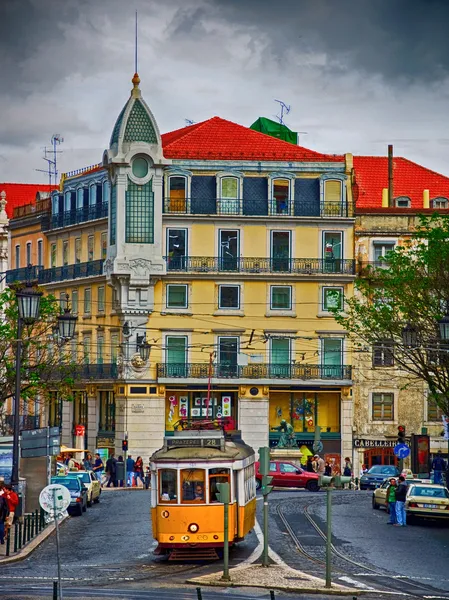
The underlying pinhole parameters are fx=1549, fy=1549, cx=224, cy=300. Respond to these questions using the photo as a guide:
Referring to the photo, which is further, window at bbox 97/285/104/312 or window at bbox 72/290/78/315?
window at bbox 72/290/78/315

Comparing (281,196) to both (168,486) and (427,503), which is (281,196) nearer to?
(427,503)

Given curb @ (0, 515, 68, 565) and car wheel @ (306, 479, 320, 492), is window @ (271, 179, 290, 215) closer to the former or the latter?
car wheel @ (306, 479, 320, 492)

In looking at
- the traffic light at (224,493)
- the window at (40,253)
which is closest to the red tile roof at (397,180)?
the window at (40,253)

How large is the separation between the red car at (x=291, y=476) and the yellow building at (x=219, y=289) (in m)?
13.6

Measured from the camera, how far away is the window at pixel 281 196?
262ft

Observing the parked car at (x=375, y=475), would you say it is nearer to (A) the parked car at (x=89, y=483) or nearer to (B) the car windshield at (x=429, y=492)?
(A) the parked car at (x=89, y=483)

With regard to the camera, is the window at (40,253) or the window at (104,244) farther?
the window at (40,253)

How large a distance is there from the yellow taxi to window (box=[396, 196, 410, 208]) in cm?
4090

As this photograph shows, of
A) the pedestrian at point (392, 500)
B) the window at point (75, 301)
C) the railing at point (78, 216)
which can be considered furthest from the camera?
the window at point (75, 301)

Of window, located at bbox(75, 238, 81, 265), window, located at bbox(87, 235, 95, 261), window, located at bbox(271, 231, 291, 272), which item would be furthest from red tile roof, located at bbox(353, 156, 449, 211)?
window, located at bbox(75, 238, 81, 265)

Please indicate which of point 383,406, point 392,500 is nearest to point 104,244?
point 383,406

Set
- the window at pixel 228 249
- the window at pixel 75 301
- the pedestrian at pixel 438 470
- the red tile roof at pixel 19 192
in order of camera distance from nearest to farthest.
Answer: the pedestrian at pixel 438 470
the window at pixel 228 249
the window at pixel 75 301
the red tile roof at pixel 19 192

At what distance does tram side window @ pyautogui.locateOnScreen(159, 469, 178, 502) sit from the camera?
113ft

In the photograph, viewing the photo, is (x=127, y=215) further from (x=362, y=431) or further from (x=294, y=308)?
(x=362, y=431)
